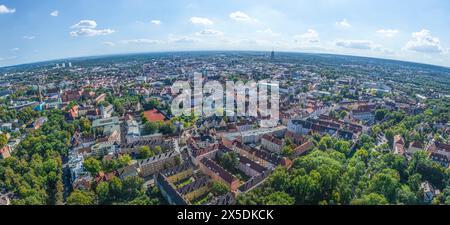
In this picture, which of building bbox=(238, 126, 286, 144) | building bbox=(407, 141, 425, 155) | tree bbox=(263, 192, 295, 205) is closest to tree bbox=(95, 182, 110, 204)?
tree bbox=(263, 192, 295, 205)

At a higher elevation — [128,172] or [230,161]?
[230,161]

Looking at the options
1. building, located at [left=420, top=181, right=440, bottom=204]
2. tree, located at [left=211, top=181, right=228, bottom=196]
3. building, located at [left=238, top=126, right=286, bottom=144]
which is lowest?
building, located at [left=420, top=181, right=440, bottom=204]

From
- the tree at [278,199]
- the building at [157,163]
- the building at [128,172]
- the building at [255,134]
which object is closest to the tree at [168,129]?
the building at [255,134]

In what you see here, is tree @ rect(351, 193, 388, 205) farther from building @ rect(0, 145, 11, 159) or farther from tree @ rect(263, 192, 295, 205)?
building @ rect(0, 145, 11, 159)

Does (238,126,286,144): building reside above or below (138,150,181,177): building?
above

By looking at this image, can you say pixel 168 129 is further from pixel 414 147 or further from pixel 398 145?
pixel 414 147

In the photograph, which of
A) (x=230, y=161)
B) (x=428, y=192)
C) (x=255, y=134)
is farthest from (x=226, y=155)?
(x=428, y=192)

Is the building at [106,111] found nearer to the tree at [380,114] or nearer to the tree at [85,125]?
the tree at [85,125]

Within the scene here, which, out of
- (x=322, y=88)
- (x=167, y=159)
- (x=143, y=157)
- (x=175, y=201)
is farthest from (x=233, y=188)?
(x=322, y=88)

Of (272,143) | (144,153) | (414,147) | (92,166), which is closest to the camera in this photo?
(92,166)
